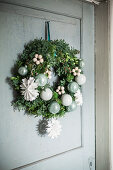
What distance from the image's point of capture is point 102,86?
182 centimetres

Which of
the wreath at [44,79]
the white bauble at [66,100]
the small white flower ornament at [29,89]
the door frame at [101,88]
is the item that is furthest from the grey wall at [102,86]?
the small white flower ornament at [29,89]

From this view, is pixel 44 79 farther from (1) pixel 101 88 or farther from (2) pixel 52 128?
(1) pixel 101 88

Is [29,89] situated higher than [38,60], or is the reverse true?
[38,60]

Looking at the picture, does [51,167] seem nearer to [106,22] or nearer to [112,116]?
[112,116]

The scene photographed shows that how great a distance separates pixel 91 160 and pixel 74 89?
2.72 ft

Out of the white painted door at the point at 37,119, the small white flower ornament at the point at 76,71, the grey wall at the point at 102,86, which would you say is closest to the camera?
the white painted door at the point at 37,119

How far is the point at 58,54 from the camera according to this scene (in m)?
1.44

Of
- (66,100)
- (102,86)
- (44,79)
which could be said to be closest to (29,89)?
(44,79)

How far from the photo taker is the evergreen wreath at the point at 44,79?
4.27ft

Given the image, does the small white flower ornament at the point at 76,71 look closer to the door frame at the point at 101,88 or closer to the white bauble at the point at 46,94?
the white bauble at the point at 46,94

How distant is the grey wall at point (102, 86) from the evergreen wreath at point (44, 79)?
36 centimetres

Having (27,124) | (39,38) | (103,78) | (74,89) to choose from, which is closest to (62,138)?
(27,124)

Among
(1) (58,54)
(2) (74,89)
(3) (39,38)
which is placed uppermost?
(3) (39,38)

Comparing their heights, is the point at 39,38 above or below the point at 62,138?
above
